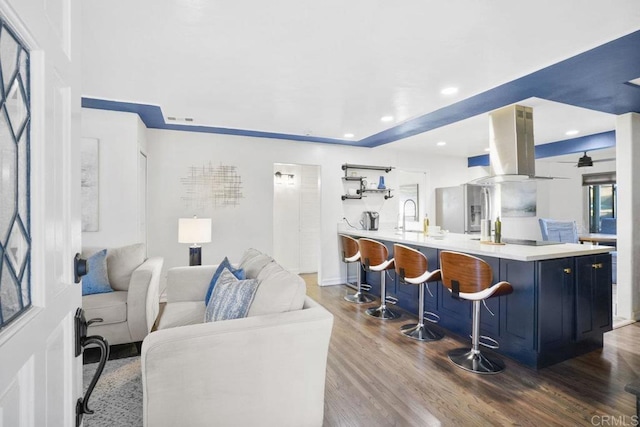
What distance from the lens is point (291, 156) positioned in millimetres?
5113

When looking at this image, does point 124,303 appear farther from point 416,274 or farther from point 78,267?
point 416,274

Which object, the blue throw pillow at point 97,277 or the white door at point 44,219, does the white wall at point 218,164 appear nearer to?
the blue throw pillow at point 97,277

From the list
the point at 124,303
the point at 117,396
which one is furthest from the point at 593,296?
the point at 124,303

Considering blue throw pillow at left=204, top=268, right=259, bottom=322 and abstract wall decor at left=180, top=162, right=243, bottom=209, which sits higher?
abstract wall decor at left=180, top=162, right=243, bottom=209

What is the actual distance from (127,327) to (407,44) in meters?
3.28

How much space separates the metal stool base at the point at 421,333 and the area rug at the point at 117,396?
2401mm

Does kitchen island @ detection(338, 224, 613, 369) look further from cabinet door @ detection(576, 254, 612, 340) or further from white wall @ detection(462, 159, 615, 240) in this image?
white wall @ detection(462, 159, 615, 240)

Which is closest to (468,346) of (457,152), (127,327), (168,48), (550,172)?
(127,327)

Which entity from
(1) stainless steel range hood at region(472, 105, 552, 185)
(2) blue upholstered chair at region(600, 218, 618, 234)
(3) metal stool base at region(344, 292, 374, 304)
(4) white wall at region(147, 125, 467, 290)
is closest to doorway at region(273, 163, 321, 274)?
(4) white wall at region(147, 125, 467, 290)

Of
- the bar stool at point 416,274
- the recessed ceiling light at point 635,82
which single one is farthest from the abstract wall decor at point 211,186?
the recessed ceiling light at point 635,82

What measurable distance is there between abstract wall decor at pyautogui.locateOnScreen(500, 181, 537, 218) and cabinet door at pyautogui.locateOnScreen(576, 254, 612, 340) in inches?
185

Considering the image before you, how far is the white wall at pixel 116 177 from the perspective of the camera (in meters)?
3.57

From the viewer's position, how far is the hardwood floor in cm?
196

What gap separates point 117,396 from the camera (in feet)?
7.11
